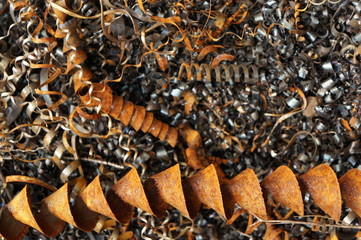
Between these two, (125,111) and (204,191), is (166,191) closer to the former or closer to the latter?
(204,191)

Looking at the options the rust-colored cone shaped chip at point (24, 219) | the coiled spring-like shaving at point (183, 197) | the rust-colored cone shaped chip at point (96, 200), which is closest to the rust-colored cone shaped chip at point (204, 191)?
the coiled spring-like shaving at point (183, 197)

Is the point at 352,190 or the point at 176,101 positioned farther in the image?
the point at 176,101

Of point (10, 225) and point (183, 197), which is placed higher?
point (183, 197)

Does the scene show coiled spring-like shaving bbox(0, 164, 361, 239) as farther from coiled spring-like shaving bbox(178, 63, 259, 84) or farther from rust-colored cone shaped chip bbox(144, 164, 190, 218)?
coiled spring-like shaving bbox(178, 63, 259, 84)

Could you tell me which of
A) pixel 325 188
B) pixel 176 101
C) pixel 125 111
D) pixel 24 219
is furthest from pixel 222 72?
pixel 24 219
